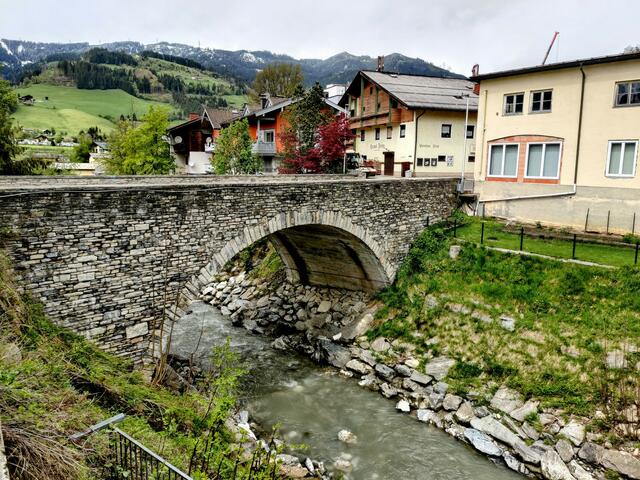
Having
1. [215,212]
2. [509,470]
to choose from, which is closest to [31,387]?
[215,212]

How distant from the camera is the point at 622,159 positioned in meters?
17.5

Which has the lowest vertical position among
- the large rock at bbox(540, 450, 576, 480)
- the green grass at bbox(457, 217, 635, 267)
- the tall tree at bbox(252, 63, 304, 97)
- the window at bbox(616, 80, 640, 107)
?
the large rock at bbox(540, 450, 576, 480)

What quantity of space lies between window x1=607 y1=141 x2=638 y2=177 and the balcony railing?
24.0 metres

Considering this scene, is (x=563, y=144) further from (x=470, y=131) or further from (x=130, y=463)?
(x=130, y=463)

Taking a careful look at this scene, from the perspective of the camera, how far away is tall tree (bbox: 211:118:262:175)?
31.2 metres

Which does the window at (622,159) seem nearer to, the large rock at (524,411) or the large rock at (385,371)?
the large rock at (524,411)

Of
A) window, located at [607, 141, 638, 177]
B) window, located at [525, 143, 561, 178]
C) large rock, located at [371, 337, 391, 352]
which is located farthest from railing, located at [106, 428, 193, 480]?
window, located at [525, 143, 561, 178]

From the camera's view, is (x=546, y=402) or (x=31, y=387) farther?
(x=546, y=402)

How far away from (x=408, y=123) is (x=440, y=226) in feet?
28.0

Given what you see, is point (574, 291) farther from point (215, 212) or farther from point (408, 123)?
point (408, 123)

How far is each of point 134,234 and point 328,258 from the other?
10.7 m

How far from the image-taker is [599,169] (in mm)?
18094

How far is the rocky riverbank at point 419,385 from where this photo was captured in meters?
11.1

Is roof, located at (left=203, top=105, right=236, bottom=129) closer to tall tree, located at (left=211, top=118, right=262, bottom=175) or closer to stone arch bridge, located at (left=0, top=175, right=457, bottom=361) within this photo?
tall tree, located at (left=211, top=118, right=262, bottom=175)
